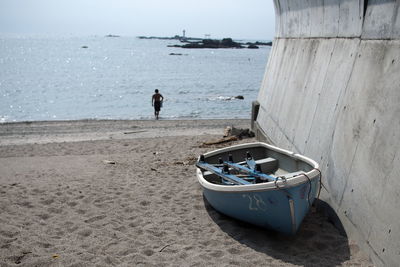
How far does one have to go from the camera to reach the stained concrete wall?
4.81 metres

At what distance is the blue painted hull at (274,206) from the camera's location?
549 centimetres

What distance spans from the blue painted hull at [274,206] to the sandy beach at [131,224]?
293mm

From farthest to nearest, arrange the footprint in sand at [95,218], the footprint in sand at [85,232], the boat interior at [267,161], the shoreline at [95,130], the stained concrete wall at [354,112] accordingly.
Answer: the shoreline at [95,130], the boat interior at [267,161], the footprint in sand at [95,218], the footprint in sand at [85,232], the stained concrete wall at [354,112]

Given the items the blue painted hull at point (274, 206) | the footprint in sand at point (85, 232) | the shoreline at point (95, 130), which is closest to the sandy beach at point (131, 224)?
the footprint in sand at point (85, 232)

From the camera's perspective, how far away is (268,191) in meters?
5.48

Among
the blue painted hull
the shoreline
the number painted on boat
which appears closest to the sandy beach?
the blue painted hull

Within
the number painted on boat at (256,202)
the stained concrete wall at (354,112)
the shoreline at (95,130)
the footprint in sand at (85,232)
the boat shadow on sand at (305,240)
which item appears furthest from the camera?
the shoreline at (95,130)

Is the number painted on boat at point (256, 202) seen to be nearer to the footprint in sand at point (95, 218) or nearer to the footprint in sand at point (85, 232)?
the footprint in sand at point (85, 232)

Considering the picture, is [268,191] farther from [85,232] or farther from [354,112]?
[85,232]

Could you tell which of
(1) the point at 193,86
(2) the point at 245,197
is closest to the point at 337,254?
(2) the point at 245,197

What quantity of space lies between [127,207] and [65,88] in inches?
1707

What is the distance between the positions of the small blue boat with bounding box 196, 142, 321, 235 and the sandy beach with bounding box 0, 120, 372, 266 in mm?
345

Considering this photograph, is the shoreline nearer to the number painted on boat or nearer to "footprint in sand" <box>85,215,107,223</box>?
"footprint in sand" <box>85,215,107,223</box>

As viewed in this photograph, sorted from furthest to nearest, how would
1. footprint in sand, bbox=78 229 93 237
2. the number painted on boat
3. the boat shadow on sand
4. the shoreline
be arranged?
the shoreline < footprint in sand, bbox=78 229 93 237 < the number painted on boat < the boat shadow on sand
